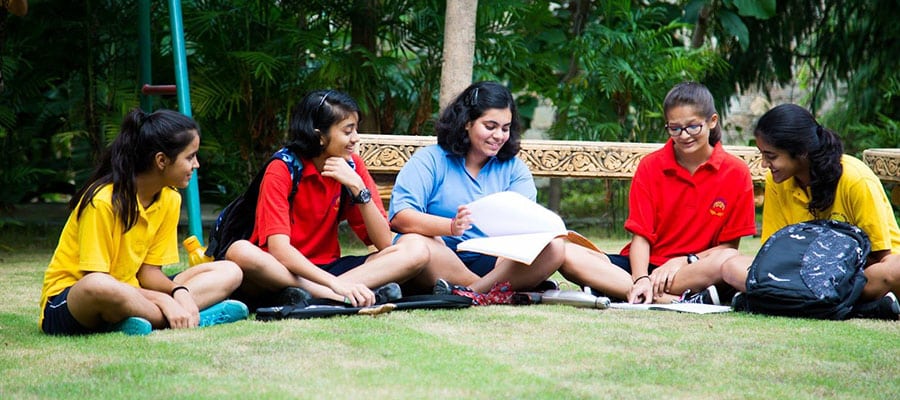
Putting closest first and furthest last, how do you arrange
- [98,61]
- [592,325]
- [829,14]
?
[592,325], [98,61], [829,14]

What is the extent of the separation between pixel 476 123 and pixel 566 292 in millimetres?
772

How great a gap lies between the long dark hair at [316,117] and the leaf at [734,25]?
207 inches

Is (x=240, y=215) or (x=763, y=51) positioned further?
(x=763, y=51)

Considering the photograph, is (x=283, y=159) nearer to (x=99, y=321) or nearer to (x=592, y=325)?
(x=99, y=321)

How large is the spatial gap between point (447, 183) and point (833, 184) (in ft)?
4.97

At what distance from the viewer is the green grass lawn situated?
9.48 ft

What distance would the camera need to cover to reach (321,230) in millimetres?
4590

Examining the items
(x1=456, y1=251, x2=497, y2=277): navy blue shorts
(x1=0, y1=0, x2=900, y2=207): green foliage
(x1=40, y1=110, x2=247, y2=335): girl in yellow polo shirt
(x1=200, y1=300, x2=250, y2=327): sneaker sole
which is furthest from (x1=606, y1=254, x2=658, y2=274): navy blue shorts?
(x1=0, y1=0, x2=900, y2=207): green foliage

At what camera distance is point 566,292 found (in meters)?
4.59

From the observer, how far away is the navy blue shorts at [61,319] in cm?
375

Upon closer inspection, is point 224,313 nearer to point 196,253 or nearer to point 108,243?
point 108,243

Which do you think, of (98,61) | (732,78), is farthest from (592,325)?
(732,78)

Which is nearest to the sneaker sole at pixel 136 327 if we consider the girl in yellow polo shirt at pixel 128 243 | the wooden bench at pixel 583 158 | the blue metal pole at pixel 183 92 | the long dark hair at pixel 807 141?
the girl in yellow polo shirt at pixel 128 243

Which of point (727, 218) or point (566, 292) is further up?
point (727, 218)
